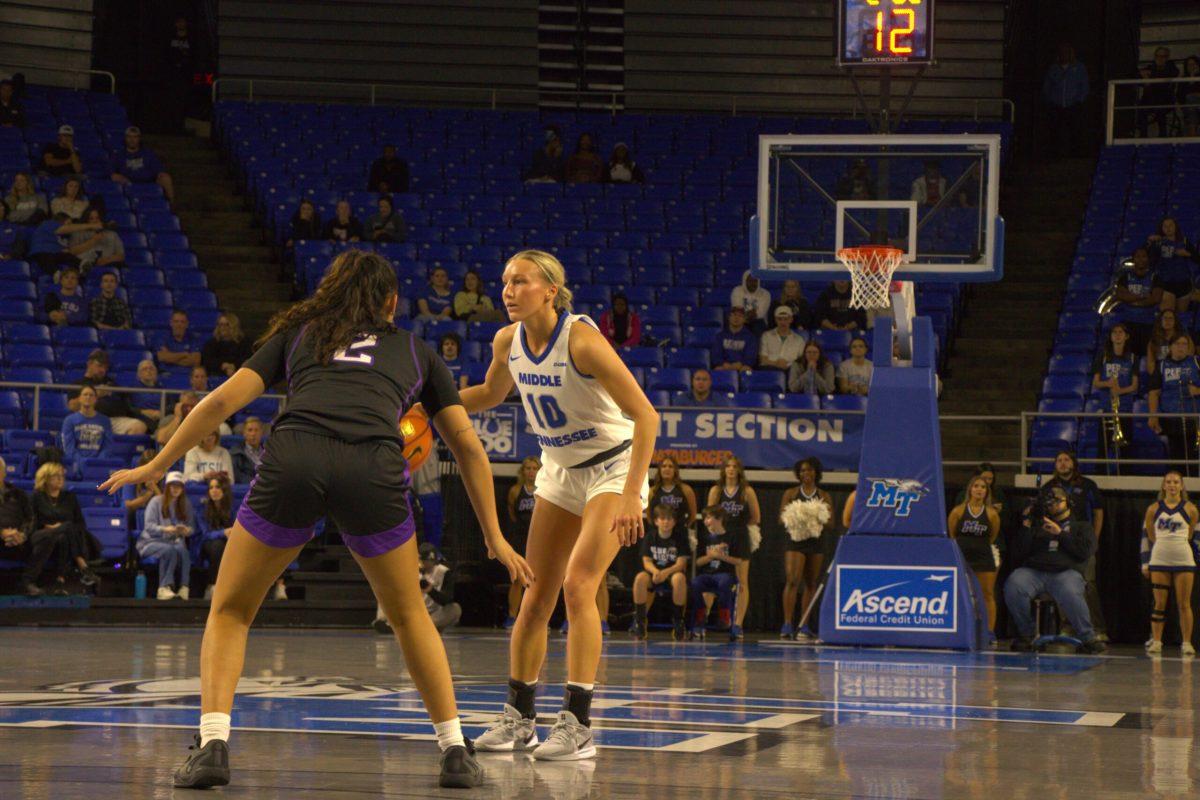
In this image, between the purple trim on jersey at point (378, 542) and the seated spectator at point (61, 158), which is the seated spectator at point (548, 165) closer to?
the seated spectator at point (61, 158)

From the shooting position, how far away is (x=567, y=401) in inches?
275

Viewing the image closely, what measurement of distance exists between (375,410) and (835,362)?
15121 millimetres

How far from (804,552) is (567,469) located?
10556 mm

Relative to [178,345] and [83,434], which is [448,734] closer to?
[83,434]

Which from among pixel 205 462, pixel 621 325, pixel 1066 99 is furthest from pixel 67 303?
pixel 1066 99

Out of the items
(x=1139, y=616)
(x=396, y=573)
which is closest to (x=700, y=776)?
(x=396, y=573)

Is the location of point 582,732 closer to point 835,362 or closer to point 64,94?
point 835,362

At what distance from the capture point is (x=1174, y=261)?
70.3 ft

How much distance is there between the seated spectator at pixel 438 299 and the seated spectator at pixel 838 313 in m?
4.72

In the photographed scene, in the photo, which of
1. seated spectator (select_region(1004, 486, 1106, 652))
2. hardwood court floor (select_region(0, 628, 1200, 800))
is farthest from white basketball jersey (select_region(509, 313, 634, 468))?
seated spectator (select_region(1004, 486, 1106, 652))

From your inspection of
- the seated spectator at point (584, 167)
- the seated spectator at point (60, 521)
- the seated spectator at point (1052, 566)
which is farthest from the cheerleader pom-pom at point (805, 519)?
the seated spectator at point (584, 167)

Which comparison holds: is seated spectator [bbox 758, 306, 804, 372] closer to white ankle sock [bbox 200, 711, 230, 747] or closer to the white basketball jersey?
the white basketball jersey

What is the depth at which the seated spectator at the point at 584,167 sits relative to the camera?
2552 centimetres

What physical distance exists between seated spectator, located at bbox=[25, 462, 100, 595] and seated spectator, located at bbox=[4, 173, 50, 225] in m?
6.29
